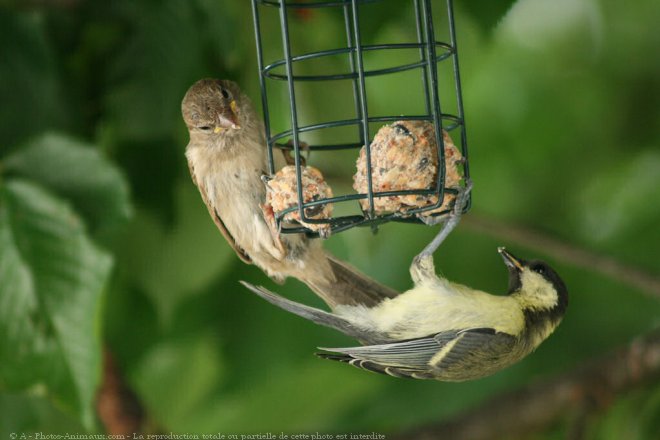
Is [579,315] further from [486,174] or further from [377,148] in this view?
[377,148]

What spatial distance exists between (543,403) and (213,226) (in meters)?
1.99

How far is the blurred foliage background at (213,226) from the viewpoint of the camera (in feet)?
12.9

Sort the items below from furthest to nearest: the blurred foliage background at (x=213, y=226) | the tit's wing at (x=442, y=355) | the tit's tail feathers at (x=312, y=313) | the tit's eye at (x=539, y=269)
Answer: the tit's eye at (x=539, y=269) < the blurred foliage background at (x=213, y=226) < the tit's wing at (x=442, y=355) < the tit's tail feathers at (x=312, y=313)

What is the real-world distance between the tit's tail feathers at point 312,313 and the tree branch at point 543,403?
154cm

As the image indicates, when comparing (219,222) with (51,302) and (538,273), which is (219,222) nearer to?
(51,302)

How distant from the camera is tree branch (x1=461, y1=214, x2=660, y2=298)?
15.9 feet

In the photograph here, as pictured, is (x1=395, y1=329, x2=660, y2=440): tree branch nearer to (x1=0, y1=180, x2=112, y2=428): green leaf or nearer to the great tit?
the great tit

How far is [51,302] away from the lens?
12.5 ft

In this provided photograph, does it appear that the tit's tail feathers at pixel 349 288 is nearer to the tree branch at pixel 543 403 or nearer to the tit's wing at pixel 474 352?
the tit's wing at pixel 474 352

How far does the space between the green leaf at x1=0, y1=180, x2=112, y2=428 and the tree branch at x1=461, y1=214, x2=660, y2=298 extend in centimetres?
186

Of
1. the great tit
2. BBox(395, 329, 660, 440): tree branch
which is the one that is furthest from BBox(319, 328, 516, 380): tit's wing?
BBox(395, 329, 660, 440): tree branch

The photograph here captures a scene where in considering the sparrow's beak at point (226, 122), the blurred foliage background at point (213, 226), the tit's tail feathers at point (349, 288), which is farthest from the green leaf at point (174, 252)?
the sparrow's beak at point (226, 122)

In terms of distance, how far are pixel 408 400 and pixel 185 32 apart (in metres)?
2.52

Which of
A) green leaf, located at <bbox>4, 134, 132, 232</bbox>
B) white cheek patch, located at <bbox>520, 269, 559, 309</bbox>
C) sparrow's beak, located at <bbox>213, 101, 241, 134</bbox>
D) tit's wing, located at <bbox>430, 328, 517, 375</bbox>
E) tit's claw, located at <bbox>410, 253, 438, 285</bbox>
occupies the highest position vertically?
sparrow's beak, located at <bbox>213, 101, 241, 134</bbox>
